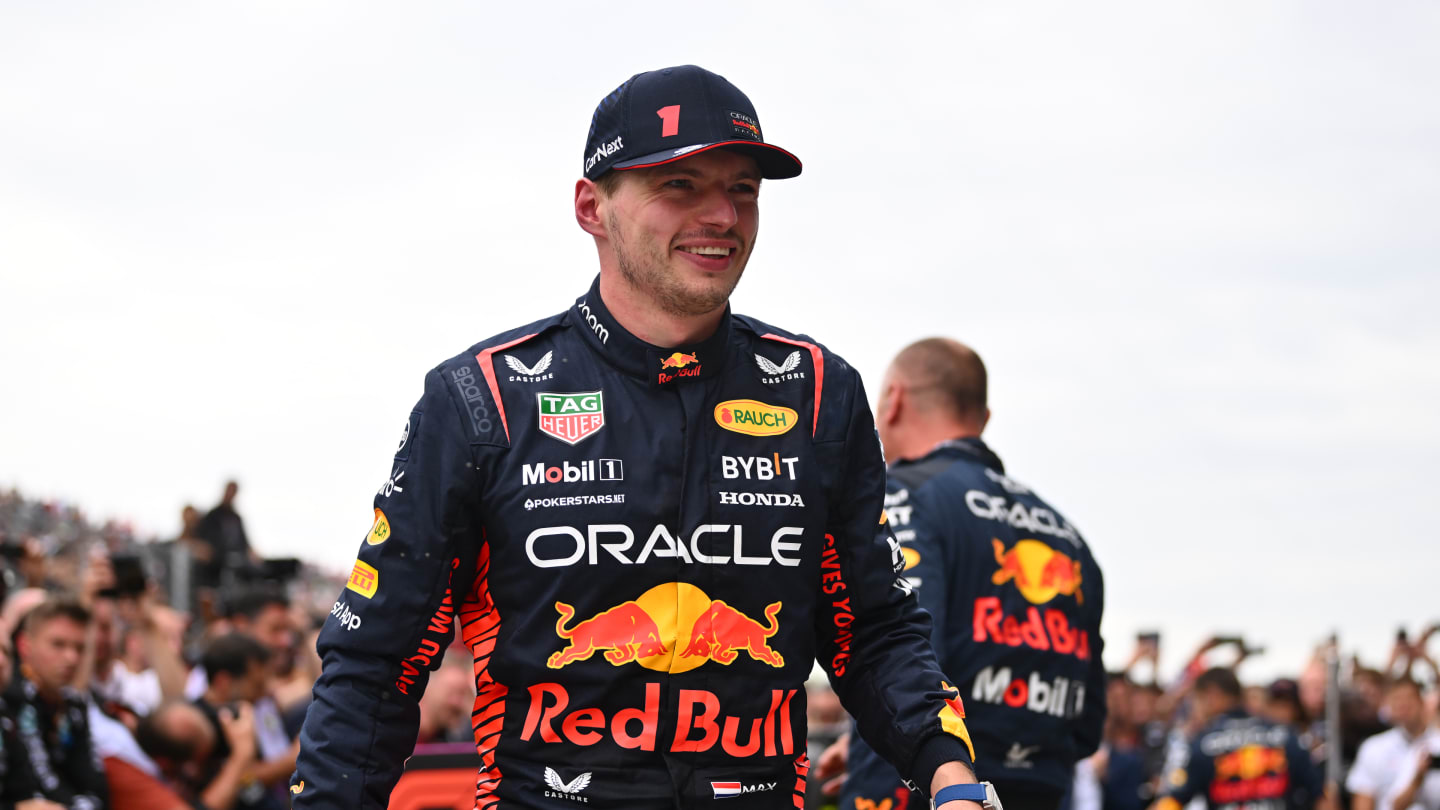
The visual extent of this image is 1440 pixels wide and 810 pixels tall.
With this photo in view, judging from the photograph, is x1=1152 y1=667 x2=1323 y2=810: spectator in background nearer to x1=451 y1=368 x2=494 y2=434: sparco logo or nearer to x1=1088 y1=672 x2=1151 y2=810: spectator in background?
x1=1088 y1=672 x2=1151 y2=810: spectator in background

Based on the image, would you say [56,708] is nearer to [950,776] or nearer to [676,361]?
[676,361]

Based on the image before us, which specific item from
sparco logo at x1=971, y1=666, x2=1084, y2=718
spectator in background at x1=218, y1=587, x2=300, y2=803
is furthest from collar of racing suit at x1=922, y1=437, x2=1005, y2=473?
spectator in background at x1=218, y1=587, x2=300, y2=803

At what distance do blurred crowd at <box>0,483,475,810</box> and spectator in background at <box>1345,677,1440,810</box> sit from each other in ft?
24.1

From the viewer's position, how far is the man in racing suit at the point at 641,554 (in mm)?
2678

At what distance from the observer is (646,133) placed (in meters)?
2.78

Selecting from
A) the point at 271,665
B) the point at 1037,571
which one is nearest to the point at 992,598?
the point at 1037,571

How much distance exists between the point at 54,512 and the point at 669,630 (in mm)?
24271

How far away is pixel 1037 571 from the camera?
5098mm

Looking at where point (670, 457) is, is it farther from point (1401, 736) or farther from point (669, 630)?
point (1401, 736)

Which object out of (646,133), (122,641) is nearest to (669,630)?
(646,133)

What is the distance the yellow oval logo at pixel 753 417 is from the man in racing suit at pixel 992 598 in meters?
1.87

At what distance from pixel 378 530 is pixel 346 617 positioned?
16cm

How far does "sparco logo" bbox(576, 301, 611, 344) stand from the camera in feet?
9.50

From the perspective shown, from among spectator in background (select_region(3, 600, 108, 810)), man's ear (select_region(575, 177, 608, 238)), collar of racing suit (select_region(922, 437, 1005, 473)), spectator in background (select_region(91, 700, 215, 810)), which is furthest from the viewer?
spectator in background (select_region(91, 700, 215, 810))
